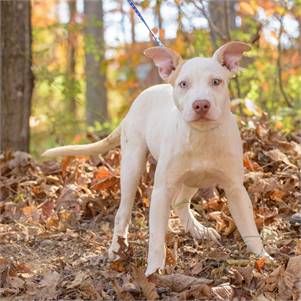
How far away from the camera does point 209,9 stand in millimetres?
9203

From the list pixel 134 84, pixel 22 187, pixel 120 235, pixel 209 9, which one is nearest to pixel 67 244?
pixel 120 235

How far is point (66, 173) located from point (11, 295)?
8.72 ft

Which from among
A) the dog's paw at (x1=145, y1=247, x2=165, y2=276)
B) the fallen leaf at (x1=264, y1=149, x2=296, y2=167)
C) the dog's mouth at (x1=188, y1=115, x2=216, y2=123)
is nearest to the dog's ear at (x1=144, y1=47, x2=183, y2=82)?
the dog's mouth at (x1=188, y1=115, x2=216, y2=123)

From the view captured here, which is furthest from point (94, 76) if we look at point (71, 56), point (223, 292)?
point (223, 292)

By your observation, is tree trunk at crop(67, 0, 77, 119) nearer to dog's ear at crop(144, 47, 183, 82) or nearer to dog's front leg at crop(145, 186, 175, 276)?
dog's ear at crop(144, 47, 183, 82)

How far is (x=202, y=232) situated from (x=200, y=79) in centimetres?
128

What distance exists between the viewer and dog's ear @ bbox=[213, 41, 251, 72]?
408 cm

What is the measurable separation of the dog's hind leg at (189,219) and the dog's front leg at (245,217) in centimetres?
44

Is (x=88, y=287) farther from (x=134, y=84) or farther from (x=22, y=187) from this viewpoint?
(x=134, y=84)

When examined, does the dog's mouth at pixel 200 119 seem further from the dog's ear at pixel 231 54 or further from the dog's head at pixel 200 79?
the dog's ear at pixel 231 54

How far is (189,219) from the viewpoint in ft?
15.8

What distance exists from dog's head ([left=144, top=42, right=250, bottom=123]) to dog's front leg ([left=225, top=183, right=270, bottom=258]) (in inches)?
23.0

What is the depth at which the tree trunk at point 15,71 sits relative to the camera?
7.25 metres

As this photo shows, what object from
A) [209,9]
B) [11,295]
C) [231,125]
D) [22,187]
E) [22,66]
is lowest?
[11,295]
